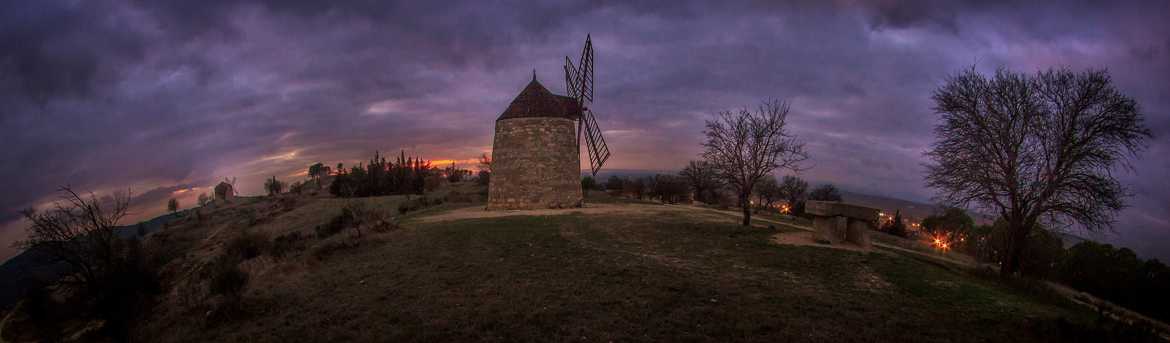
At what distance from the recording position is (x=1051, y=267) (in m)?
17.0

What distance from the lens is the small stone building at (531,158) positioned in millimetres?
22453

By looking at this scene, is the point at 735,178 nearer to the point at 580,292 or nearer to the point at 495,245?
the point at 495,245

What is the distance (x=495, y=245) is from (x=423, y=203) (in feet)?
61.7

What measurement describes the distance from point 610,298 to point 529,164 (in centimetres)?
1577

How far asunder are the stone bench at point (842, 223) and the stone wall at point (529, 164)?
43.3 feet

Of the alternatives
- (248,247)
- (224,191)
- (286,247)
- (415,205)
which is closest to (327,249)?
(286,247)

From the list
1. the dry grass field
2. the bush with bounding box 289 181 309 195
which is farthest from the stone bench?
the bush with bounding box 289 181 309 195

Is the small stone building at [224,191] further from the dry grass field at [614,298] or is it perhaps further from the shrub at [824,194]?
the shrub at [824,194]

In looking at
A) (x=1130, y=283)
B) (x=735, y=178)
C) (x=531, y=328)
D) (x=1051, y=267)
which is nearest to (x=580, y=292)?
(x=531, y=328)

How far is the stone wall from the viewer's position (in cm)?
2244

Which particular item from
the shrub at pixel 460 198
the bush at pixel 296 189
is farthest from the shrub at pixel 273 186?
the shrub at pixel 460 198

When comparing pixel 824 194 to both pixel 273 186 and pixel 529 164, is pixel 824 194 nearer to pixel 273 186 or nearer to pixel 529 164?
pixel 529 164

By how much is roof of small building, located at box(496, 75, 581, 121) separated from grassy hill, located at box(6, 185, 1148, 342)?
11.1 meters

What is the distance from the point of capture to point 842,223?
12758 mm
